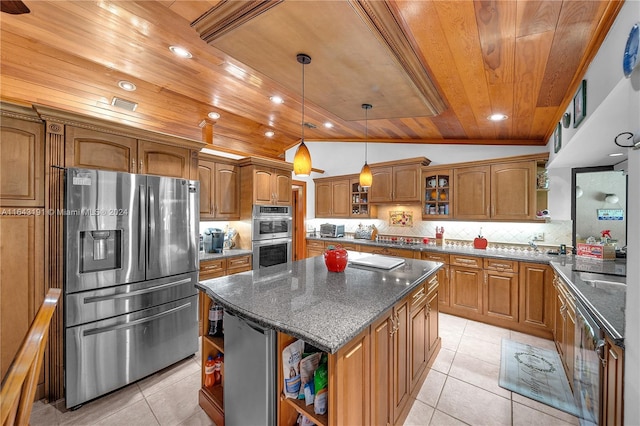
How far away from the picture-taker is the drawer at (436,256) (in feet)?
12.0

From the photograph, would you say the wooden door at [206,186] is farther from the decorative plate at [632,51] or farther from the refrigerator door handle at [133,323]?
the decorative plate at [632,51]

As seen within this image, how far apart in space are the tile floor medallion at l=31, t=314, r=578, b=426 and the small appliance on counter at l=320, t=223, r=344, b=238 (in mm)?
3194

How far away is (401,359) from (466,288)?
2.23 m

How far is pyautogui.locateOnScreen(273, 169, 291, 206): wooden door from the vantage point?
414 centimetres

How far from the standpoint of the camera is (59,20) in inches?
71.1

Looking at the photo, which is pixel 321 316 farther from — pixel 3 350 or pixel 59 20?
pixel 59 20

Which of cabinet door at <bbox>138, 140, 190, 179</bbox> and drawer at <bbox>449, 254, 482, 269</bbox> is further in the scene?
drawer at <bbox>449, 254, 482, 269</bbox>

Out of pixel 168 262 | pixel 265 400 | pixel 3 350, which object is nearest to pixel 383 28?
pixel 265 400

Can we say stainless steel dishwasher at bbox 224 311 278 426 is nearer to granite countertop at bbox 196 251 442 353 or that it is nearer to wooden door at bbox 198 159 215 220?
granite countertop at bbox 196 251 442 353

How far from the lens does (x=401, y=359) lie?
70.4 inches

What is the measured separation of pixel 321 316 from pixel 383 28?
5.30 ft

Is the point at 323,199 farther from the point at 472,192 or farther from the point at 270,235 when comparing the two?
the point at 472,192

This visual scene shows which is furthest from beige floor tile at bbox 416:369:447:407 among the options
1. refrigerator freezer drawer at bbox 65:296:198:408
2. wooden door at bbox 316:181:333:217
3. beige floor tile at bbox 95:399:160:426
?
wooden door at bbox 316:181:333:217

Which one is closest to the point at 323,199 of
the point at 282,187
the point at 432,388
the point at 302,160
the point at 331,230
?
the point at 331,230
